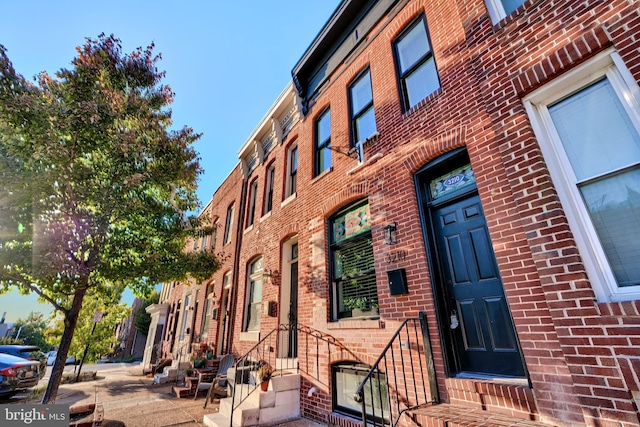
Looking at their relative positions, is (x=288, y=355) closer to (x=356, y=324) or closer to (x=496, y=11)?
(x=356, y=324)

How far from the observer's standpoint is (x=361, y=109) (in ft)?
20.6

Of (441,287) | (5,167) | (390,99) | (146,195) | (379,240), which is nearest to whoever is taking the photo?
(441,287)

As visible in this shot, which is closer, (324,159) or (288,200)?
(324,159)

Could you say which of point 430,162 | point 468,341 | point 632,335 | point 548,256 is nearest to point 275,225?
point 430,162

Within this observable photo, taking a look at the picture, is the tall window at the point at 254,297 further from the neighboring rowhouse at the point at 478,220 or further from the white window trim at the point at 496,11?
the white window trim at the point at 496,11

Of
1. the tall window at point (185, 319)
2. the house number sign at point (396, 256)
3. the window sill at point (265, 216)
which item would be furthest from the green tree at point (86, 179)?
the house number sign at point (396, 256)

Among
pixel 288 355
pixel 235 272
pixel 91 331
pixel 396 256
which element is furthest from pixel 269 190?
pixel 91 331

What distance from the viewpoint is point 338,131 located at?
6562 millimetres

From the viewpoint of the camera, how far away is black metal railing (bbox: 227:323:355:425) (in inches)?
201

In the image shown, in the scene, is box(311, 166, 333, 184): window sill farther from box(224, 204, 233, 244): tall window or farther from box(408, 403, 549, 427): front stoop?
box(224, 204, 233, 244): tall window

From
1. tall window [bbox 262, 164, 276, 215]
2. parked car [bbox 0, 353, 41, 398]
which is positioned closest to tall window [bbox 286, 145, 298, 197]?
tall window [bbox 262, 164, 276, 215]

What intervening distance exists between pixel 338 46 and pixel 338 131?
2625 mm

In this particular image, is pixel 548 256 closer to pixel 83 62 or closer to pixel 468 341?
pixel 468 341

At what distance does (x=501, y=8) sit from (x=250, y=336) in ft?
27.8
